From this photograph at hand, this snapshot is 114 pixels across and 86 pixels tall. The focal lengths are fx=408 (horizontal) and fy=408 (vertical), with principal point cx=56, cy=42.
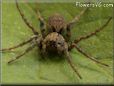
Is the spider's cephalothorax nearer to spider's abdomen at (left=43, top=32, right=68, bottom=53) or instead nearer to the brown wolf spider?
the brown wolf spider

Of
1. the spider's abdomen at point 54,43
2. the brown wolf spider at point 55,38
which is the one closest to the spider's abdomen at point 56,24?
the brown wolf spider at point 55,38

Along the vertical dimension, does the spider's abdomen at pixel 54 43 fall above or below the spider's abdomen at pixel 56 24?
below

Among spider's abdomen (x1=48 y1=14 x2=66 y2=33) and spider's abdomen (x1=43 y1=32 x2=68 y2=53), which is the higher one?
spider's abdomen (x1=48 y1=14 x2=66 y2=33)

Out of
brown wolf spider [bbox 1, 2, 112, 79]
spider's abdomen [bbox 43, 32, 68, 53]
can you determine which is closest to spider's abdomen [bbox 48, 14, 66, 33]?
brown wolf spider [bbox 1, 2, 112, 79]

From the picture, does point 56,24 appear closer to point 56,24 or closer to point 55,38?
point 56,24

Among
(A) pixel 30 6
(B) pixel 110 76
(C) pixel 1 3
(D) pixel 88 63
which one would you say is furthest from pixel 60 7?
(B) pixel 110 76

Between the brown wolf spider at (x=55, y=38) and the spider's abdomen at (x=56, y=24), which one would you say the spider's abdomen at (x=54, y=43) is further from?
the spider's abdomen at (x=56, y=24)

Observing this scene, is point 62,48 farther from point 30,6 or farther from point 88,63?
point 30,6
